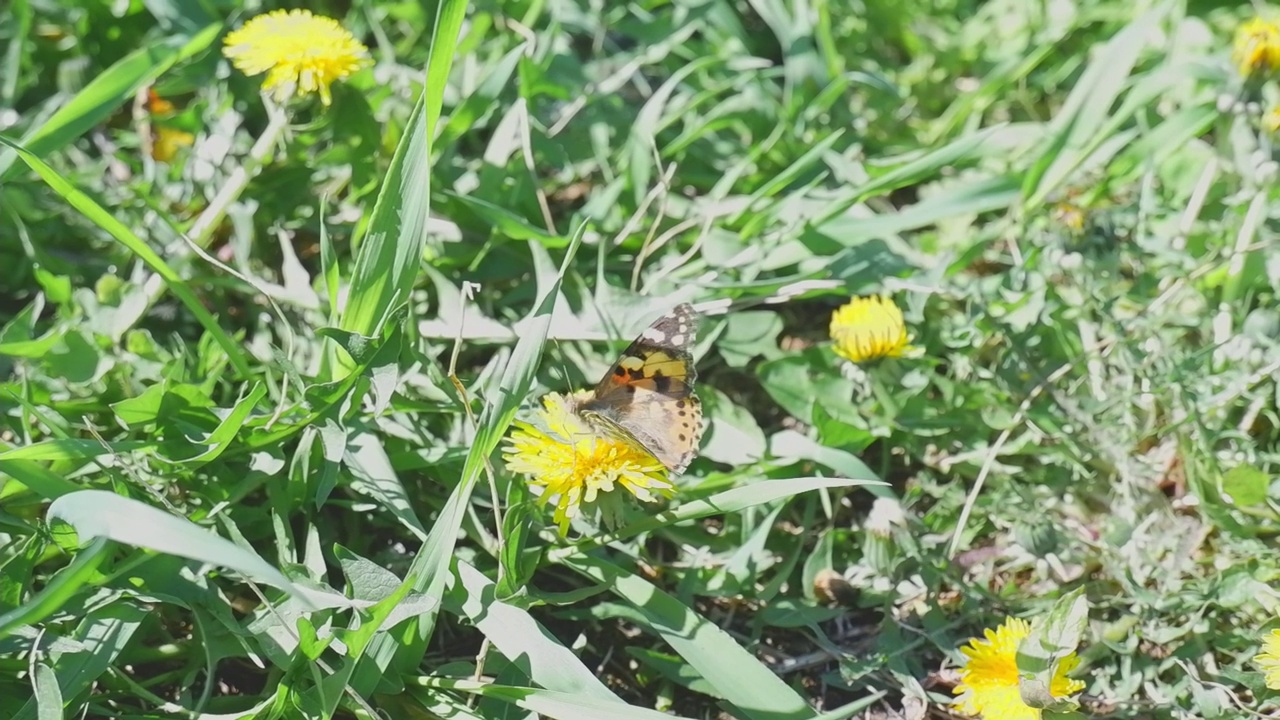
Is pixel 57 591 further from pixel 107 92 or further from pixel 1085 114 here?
pixel 1085 114

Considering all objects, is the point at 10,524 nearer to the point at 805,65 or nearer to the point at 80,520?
the point at 80,520

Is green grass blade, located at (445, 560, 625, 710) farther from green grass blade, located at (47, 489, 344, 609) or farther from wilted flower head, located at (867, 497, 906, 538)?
wilted flower head, located at (867, 497, 906, 538)

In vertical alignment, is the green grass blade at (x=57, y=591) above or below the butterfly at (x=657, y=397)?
below

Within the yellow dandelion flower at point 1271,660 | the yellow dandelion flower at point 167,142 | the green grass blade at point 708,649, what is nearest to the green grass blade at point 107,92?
the yellow dandelion flower at point 167,142

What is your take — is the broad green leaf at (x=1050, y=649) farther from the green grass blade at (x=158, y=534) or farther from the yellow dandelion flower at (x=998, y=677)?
the green grass blade at (x=158, y=534)

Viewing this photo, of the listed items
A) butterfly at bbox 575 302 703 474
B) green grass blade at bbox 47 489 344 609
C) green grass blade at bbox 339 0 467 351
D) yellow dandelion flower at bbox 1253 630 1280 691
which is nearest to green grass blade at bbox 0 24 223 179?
green grass blade at bbox 339 0 467 351

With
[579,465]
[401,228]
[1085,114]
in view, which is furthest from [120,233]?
[1085,114]
